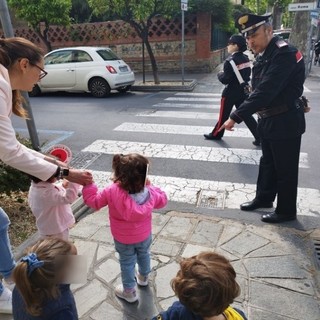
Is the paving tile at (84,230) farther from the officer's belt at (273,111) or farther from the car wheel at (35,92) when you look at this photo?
the car wheel at (35,92)

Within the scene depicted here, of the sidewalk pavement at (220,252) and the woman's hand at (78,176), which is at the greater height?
the woman's hand at (78,176)

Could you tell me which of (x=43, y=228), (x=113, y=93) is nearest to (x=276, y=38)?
(x=43, y=228)

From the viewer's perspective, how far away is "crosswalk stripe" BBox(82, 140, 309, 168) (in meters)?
5.20

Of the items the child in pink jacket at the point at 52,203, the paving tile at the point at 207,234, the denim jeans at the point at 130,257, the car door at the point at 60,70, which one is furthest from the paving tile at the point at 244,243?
the car door at the point at 60,70

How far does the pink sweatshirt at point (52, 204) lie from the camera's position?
7.11 feet

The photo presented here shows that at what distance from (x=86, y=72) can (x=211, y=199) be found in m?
7.63

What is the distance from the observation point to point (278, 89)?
293 centimetres

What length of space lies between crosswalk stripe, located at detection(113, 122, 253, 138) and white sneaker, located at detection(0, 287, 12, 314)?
15.2 feet

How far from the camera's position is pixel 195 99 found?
980 cm

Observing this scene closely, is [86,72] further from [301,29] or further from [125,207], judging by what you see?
[301,29]

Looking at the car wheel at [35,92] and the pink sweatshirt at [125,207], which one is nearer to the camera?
the pink sweatshirt at [125,207]

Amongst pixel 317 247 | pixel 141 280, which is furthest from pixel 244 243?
pixel 141 280

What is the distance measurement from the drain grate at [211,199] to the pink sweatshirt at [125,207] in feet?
5.66

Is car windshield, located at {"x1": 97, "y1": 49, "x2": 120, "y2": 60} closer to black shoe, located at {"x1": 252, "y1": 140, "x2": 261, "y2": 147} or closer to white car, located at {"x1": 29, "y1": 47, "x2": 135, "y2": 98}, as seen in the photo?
white car, located at {"x1": 29, "y1": 47, "x2": 135, "y2": 98}
